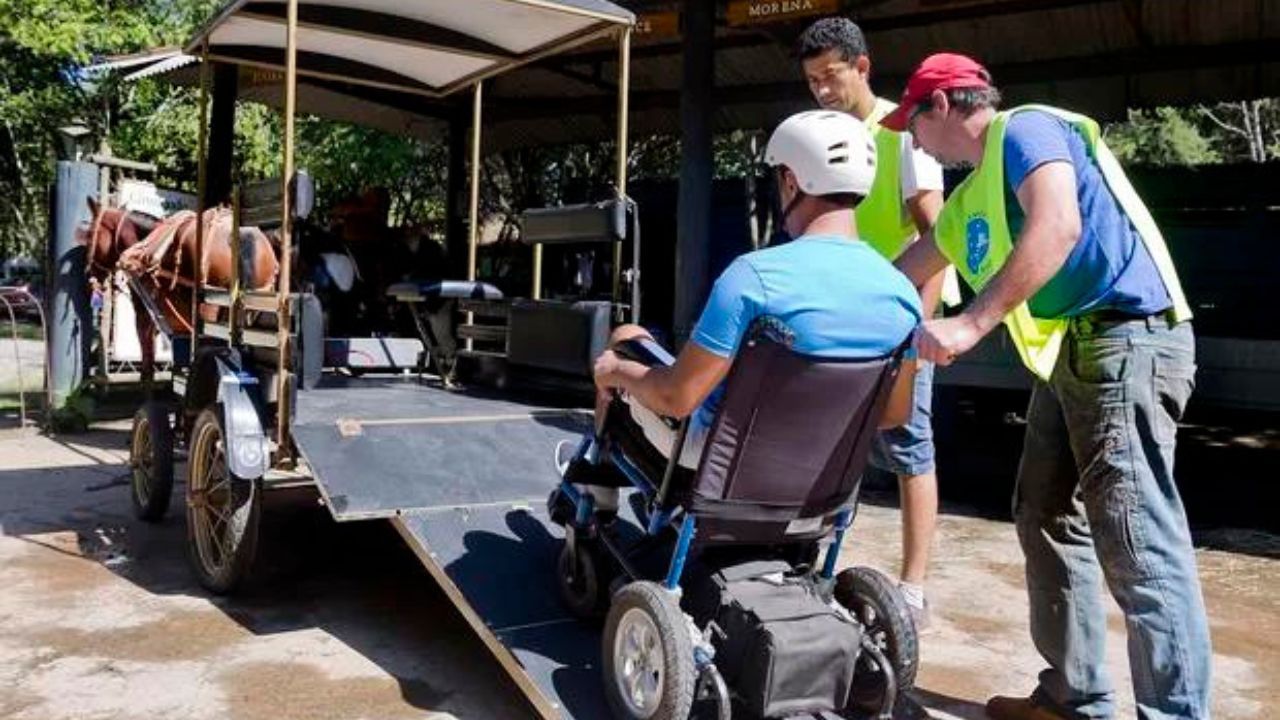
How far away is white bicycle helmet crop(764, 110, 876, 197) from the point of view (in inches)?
109

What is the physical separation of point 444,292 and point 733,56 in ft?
18.7

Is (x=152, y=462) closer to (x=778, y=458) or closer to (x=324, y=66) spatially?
(x=324, y=66)

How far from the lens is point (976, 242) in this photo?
10.5 feet

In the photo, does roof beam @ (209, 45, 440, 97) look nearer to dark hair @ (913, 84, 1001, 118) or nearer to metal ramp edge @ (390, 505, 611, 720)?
metal ramp edge @ (390, 505, 611, 720)

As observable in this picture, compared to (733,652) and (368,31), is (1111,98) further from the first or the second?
(733,652)

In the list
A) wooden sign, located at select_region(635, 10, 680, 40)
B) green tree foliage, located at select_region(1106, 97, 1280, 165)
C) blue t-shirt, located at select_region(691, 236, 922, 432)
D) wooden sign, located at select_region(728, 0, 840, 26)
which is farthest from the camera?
green tree foliage, located at select_region(1106, 97, 1280, 165)

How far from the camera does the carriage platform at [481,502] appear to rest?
11.0ft

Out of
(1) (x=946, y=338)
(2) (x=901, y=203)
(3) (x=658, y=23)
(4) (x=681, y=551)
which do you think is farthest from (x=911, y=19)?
(4) (x=681, y=551)

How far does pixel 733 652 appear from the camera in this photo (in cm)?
286

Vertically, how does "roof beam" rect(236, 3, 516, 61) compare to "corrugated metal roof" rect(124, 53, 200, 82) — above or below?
below

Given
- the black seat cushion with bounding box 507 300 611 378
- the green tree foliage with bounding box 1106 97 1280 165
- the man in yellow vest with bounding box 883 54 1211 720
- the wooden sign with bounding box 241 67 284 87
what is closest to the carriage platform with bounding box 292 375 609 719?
the black seat cushion with bounding box 507 300 611 378

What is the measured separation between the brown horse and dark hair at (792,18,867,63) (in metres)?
2.94

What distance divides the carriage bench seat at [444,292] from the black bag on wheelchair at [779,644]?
340 centimetres

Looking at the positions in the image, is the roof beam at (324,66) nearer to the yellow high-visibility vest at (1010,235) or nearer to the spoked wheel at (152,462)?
the spoked wheel at (152,462)
